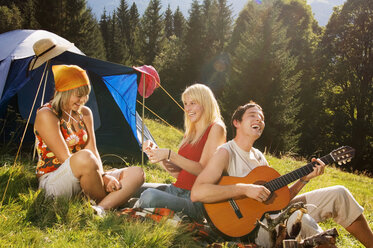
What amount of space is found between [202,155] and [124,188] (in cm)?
73

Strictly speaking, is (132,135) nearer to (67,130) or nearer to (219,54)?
(67,130)

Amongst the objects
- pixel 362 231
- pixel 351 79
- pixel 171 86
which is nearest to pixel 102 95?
pixel 362 231

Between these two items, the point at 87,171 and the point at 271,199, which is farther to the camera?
the point at 87,171

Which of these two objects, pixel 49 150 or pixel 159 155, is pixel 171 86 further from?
pixel 159 155

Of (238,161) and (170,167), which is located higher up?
(238,161)

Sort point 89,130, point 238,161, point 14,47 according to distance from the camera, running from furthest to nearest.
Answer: point 14,47, point 89,130, point 238,161

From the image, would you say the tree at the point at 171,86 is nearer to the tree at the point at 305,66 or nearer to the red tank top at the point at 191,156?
the tree at the point at 305,66

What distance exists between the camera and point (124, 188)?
2.80 meters

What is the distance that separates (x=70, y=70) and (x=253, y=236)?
2.02 m

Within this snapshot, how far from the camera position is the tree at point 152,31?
29.8m

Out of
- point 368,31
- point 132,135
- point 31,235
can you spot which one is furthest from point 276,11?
point 31,235

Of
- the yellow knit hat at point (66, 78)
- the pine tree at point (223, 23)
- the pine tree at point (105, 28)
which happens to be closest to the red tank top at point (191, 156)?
the yellow knit hat at point (66, 78)

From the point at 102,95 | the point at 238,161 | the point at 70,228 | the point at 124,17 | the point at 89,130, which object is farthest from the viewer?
the point at 124,17

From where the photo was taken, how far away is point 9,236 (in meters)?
2.00
